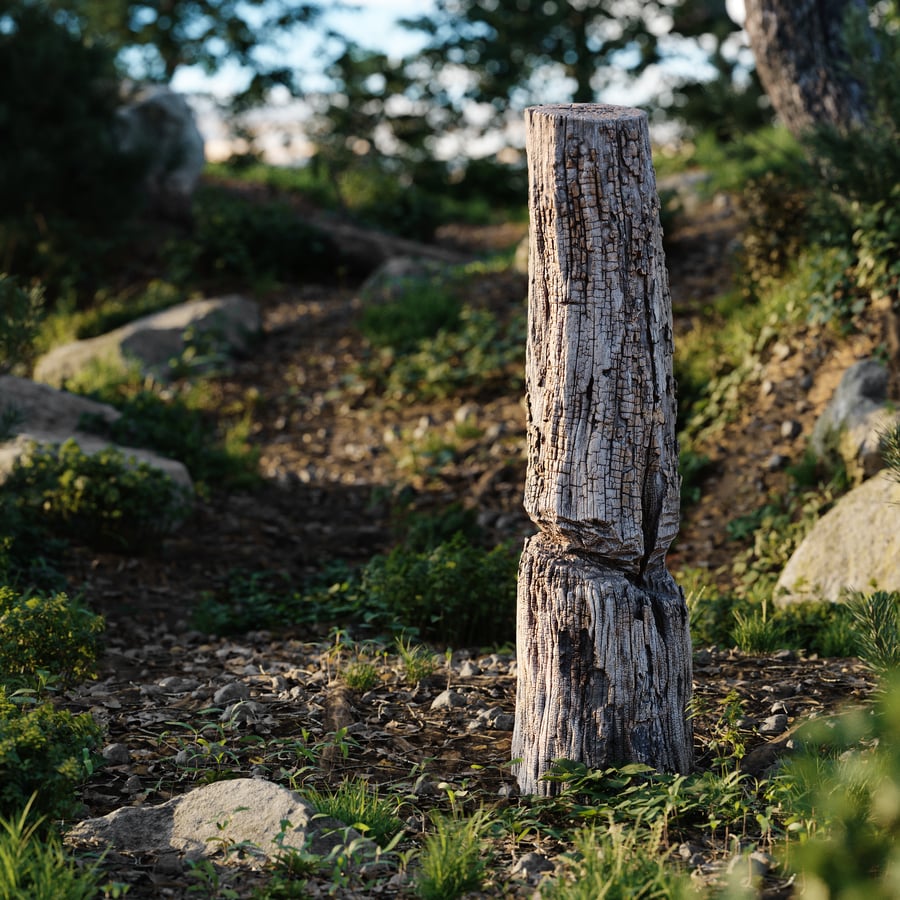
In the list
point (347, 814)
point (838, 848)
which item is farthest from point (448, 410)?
point (838, 848)

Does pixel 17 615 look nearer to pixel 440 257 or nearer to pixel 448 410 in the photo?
pixel 448 410

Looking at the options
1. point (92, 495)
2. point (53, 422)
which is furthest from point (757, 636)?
point (53, 422)

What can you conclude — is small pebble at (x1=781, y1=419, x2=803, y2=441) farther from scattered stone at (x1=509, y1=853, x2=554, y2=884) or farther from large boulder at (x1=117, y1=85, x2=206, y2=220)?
large boulder at (x1=117, y1=85, x2=206, y2=220)

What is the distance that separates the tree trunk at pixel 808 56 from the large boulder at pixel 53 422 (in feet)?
17.0

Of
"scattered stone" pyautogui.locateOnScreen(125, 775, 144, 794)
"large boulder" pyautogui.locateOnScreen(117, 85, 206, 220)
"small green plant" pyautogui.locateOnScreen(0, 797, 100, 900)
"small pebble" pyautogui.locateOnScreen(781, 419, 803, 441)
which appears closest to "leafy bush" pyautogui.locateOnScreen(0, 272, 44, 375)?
"scattered stone" pyautogui.locateOnScreen(125, 775, 144, 794)

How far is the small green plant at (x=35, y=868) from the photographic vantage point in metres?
2.93

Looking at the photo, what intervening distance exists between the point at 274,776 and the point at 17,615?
1.44m

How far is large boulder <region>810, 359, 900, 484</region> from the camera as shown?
6.46m

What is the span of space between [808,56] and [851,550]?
405 centimetres

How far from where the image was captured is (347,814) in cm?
348

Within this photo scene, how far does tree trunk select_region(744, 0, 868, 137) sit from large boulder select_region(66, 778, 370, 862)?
6265 mm

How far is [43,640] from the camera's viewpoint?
15.2 feet

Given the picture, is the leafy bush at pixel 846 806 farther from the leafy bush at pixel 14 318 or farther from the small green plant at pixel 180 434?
the small green plant at pixel 180 434

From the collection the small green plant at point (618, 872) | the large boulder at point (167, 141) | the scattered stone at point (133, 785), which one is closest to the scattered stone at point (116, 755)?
the scattered stone at point (133, 785)
